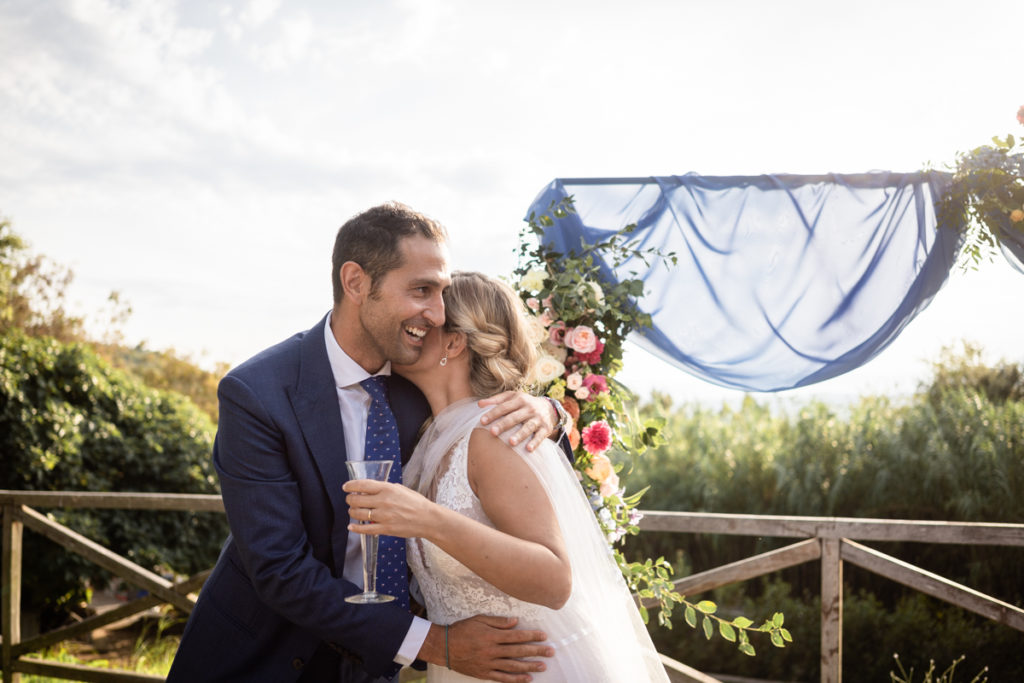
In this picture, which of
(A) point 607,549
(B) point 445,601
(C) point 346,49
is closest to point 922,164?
(A) point 607,549

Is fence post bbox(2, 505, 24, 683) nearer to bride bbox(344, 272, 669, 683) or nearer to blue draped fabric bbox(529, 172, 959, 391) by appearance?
bride bbox(344, 272, 669, 683)

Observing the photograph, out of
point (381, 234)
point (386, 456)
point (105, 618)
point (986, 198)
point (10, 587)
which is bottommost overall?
A: point (105, 618)

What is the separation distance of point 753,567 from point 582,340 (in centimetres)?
152

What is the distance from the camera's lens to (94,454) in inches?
282

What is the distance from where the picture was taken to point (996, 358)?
7793 millimetres

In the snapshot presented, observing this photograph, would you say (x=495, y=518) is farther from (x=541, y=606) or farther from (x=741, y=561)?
(x=741, y=561)

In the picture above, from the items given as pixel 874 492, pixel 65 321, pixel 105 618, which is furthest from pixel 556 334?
pixel 65 321

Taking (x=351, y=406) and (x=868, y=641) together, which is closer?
(x=351, y=406)

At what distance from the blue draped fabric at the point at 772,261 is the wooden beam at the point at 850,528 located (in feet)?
2.37

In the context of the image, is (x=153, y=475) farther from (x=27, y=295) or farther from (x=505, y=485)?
(x=27, y=295)

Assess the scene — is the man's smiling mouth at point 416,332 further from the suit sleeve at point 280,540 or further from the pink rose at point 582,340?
the pink rose at point 582,340

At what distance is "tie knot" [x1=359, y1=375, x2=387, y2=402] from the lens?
8.24 ft

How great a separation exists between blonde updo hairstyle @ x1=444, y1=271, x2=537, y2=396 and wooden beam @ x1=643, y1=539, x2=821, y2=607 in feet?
5.64

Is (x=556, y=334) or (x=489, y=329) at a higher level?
(x=556, y=334)
